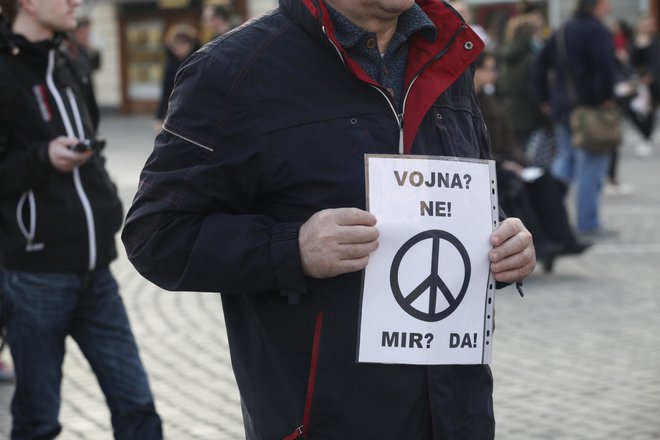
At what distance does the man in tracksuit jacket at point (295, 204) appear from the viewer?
2555 mm

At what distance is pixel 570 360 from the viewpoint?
669 centimetres

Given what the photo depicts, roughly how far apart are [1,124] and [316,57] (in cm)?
199

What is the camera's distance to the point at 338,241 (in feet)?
8.05

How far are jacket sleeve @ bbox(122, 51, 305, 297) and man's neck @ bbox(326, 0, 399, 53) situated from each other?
291mm

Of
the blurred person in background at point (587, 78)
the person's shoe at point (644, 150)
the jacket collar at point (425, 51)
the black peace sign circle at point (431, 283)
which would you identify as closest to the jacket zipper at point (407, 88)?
the jacket collar at point (425, 51)

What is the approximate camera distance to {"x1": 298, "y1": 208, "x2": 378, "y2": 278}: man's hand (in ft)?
8.06

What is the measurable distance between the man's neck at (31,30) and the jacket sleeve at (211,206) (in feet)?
6.17

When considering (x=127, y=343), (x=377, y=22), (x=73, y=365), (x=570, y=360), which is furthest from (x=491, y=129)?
(x=377, y=22)

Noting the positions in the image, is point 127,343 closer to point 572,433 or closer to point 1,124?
point 1,124

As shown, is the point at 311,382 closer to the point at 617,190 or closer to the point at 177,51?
the point at 177,51

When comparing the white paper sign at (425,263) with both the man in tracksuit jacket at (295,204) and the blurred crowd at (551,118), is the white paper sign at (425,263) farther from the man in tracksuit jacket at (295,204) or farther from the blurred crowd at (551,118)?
the blurred crowd at (551,118)

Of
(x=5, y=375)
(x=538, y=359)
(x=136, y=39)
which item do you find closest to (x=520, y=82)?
(x=538, y=359)

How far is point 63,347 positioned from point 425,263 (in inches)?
84.8

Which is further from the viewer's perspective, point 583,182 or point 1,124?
point 583,182
